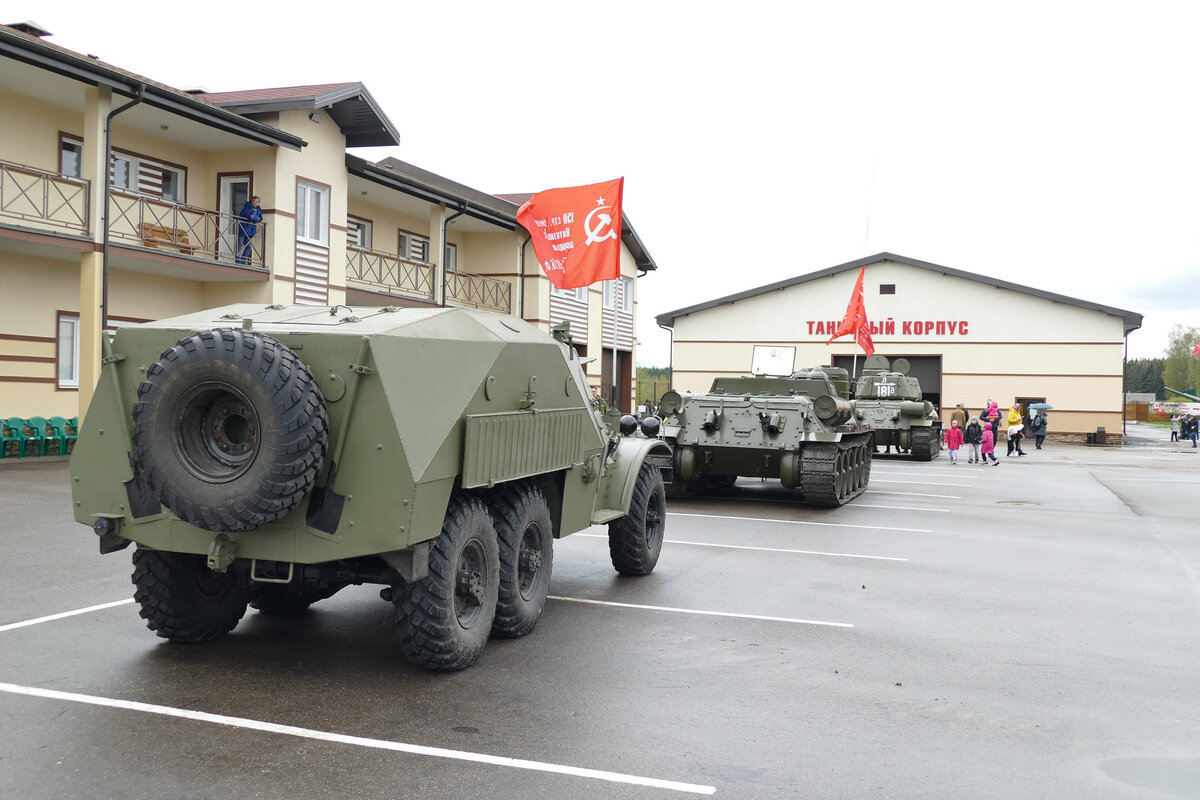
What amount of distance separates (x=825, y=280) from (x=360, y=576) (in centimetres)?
3921

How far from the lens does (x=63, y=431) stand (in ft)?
59.7

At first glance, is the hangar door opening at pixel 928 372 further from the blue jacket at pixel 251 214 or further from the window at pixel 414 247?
the blue jacket at pixel 251 214

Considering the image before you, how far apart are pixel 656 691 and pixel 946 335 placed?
38.2 metres

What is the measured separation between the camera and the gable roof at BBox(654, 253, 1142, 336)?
38.9 meters

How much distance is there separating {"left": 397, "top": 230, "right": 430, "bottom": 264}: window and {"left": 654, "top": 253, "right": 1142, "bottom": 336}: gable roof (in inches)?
653

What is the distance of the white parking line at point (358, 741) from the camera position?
170 inches

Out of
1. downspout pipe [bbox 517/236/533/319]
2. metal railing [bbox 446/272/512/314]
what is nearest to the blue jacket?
metal railing [bbox 446/272/512/314]

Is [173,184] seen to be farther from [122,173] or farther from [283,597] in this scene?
[283,597]

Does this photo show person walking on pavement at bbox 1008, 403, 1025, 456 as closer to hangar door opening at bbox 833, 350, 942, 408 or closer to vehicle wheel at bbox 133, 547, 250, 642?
hangar door opening at bbox 833, 350, 942, 408

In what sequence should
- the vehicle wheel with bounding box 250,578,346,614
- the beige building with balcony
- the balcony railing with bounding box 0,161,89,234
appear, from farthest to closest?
the beige building with balcony → the balcony railing with bounding box 0,161,89,234 → the vehicle wheel with bounding box 250,578,346,614

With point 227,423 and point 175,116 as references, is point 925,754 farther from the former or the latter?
point 175,116

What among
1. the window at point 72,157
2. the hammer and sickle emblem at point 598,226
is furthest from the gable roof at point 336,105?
the hammer and sickle emblem at point 598,226

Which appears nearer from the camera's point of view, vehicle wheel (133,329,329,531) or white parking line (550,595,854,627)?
vehicle wheel (133,329,329,531)

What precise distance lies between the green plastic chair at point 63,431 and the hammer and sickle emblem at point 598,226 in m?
9.62
